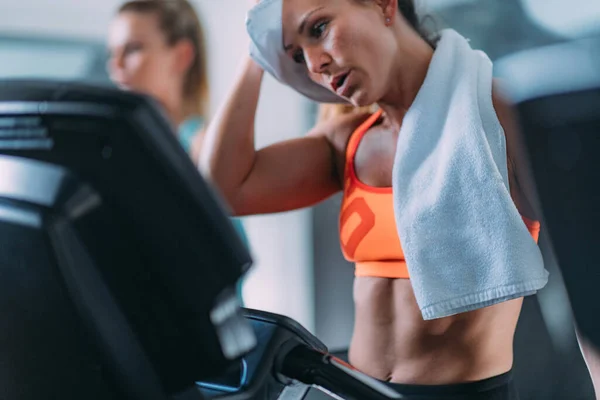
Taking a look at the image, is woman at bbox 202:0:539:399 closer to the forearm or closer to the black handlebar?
the forearm

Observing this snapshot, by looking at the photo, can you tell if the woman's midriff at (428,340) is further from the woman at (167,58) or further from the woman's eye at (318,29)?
the woman at (167,58)

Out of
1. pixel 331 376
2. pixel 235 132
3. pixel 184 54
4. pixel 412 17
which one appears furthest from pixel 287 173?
pixel 331 376

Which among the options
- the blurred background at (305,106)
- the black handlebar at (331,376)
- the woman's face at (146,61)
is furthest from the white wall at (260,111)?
the black handlebar at (331,376)

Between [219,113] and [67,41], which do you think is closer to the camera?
[219,113]

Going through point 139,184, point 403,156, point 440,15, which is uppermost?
point 139,184

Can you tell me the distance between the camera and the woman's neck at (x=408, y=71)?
2.99 ft

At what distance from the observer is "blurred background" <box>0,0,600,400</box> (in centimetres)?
91

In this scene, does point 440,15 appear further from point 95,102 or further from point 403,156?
point 95,102

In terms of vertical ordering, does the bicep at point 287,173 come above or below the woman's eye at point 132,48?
below

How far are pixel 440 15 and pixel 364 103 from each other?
0.23 metres

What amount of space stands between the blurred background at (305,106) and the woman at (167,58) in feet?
0.11

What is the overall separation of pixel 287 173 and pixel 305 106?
268mm

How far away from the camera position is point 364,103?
2.99 feet

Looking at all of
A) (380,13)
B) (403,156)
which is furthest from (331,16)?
(403,156)
